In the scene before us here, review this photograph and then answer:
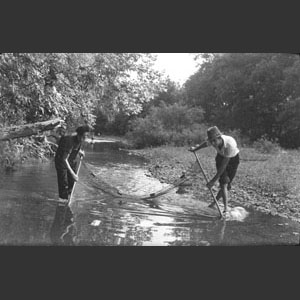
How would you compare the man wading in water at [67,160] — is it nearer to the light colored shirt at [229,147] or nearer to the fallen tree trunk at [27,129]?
the fallen tree trunk at [27,129]

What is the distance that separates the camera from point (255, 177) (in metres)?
7.39

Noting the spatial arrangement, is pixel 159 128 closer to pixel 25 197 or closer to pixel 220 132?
pixel 220 132

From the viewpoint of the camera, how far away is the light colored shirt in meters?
7.30

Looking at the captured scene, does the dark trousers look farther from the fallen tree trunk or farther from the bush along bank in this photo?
the fallen tree trunk

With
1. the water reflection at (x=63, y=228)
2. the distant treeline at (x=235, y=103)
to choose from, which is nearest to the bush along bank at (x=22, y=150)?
the water reflection at (x=63, y=228)

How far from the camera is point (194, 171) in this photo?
7.46 m

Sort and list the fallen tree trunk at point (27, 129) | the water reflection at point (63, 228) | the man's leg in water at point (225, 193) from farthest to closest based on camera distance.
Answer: the man's leg in water at point (225, 193) → the fallen tree trunk at point (27, 129) → the water reflection at point (63, 228)

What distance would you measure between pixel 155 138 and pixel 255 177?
60.4 inches

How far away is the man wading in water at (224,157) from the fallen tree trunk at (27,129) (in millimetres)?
1927

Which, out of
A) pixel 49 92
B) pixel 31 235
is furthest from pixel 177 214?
pixel 49 92

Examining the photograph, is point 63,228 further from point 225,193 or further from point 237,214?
point 237,214

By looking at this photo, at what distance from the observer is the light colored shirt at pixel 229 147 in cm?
730

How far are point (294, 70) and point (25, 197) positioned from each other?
13.5 ft

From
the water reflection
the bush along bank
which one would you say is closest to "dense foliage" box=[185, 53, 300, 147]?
the bush along bank
